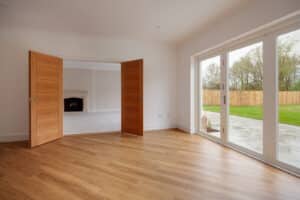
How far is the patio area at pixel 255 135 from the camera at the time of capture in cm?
267

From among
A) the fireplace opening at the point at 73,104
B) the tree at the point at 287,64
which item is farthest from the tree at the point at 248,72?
the fireplace opening at the point at 73,104

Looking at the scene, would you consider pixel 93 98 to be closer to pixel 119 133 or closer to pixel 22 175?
pixel 119 133

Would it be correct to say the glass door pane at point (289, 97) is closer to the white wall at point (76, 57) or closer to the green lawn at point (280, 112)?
the green lawn at point (280, 112)

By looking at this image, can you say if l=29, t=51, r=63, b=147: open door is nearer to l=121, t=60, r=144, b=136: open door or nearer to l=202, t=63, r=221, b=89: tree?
l=121, t=60, r=144, b=136: open door

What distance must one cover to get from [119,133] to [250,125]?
321cm

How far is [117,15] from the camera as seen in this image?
3.80 m

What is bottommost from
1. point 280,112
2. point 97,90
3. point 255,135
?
point 255,135

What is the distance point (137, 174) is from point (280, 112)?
7.36 ft

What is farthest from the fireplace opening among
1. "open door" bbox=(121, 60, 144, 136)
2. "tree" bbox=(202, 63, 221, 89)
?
"tree" bbox=(202, 63, 221, 89)

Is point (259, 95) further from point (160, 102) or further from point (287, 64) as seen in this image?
point (160, 102)

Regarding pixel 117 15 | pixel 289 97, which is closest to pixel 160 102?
pixel 117 15

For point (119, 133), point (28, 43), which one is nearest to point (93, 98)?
point (119, 133)

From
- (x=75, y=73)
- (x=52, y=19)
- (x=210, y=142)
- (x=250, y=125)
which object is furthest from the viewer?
(x=75, y=73)

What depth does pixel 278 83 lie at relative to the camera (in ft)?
9.27
